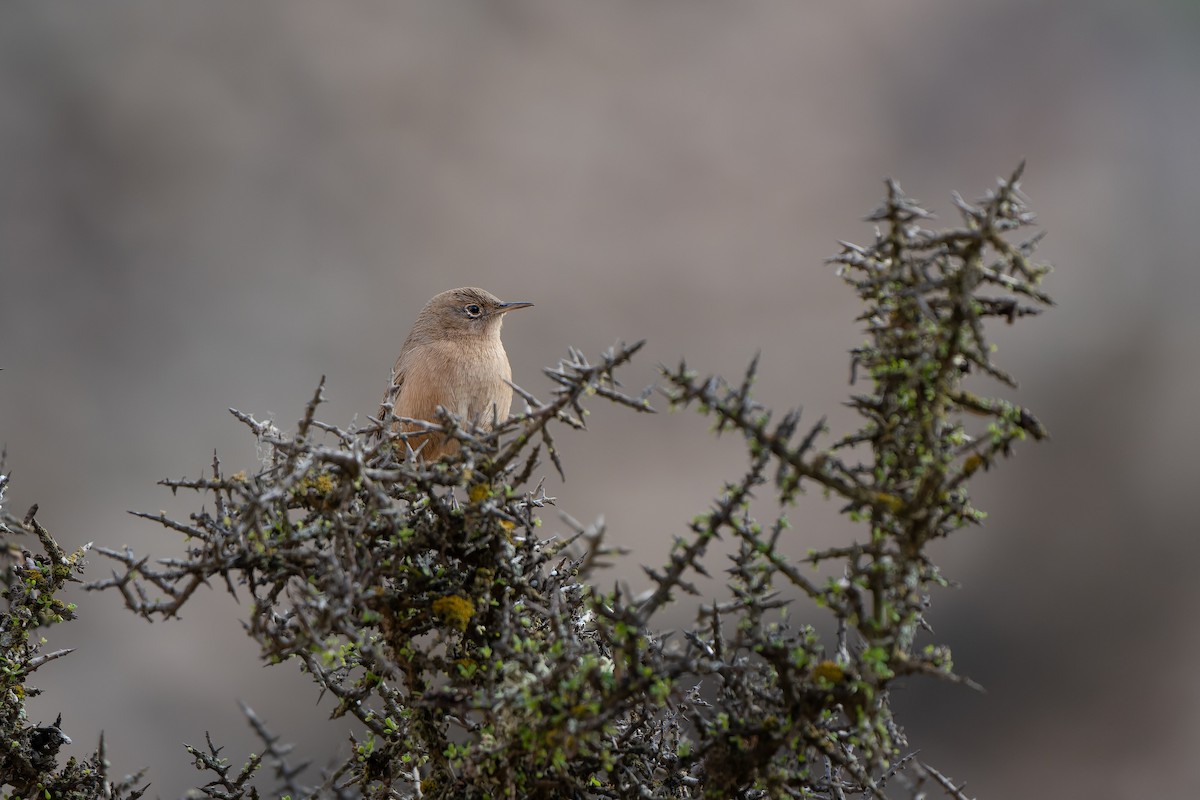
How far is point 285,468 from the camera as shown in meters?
1.71

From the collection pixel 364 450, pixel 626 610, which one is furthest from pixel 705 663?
pixel 364 450

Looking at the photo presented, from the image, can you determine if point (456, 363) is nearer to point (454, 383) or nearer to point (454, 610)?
point (454, 383)

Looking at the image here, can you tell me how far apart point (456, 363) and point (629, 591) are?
2.50 m

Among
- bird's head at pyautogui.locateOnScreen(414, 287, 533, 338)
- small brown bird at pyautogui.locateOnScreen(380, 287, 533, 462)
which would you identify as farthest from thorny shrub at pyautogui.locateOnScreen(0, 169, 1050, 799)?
bird's head at pyautogui.locateOnScreen(414, 287, 533, 338)

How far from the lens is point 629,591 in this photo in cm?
144

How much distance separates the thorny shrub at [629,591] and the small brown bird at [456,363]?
1623mm

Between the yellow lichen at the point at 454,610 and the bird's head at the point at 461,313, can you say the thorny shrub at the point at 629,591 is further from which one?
the bird's head at the point at 461,313

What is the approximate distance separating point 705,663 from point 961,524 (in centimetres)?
42

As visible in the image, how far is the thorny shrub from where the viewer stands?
146 centimetres

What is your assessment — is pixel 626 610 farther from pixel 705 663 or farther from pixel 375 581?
pixel 375 581

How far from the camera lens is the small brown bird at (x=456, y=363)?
12.2 ft

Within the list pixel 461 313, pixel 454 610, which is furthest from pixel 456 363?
pixel 454 610

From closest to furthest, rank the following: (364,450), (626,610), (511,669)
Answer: (626,610)
(511,669)
(364,450)

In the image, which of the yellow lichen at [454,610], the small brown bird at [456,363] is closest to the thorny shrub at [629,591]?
the yellow lichen at [454,610]
